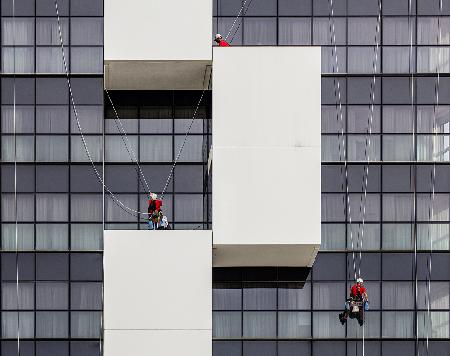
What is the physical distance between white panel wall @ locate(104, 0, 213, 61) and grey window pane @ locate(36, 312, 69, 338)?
10108mm

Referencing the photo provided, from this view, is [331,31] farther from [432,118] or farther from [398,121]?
[432,118]

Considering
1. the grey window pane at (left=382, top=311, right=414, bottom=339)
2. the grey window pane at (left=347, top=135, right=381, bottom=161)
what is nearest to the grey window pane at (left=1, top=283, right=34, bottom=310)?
the grey window pane at (left=347, top=135, right=381, bottom=161)

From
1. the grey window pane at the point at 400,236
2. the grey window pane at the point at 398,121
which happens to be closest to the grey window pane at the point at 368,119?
the grey window pane at the point at 398,121

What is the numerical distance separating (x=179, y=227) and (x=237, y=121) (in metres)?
6.94

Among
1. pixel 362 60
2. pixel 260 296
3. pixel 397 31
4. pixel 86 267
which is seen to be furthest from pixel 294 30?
pixel 86 267

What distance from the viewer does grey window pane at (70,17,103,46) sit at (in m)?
40.2

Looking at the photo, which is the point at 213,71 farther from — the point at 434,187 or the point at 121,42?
the point at 434,187

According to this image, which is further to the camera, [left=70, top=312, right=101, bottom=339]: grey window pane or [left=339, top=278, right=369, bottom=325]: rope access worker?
[left=70, top=312, right=101, bottom=339]: grey window pane

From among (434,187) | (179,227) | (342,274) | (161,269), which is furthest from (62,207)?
(434,187)

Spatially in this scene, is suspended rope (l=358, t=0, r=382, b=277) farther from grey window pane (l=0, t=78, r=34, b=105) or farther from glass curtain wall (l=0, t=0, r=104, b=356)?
grey window pane (l=0, t=78, r=34, b=105)

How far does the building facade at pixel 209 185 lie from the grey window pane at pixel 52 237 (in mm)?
50

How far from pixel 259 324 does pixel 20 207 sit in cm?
947

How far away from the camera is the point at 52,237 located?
3978 cm

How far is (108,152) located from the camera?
1574 inches
